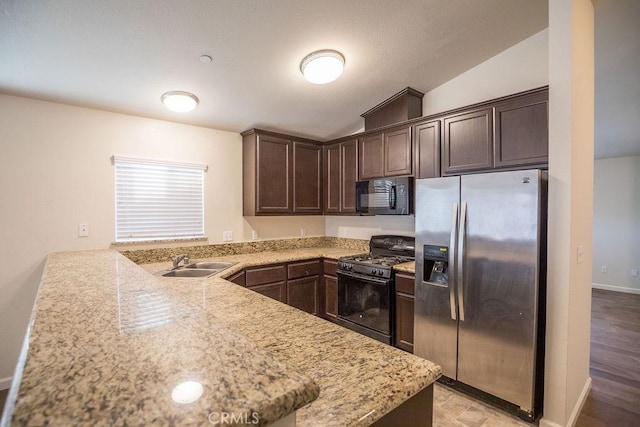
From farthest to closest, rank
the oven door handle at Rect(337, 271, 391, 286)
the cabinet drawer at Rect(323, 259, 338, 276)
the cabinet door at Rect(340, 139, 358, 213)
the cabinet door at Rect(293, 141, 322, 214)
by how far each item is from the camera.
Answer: the cabinet door at Rect(293, 141, 322, 214), the cabinet door at Rect(340, 139, 358, 213), the cabinet drawer at Rect(323, 259, 338, 276), the oven door handle at Rect(337, 271, 391, 286)

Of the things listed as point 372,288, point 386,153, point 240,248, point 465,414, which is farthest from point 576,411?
point 240,248

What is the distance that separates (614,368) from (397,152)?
9.14 feet

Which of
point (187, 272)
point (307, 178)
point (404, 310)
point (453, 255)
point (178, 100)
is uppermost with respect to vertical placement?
point (178, 100)

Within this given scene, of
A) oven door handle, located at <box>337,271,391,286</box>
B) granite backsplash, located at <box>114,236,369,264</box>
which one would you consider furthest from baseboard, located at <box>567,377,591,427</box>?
granite backsplash, located at <box>114,236,369,264</box>

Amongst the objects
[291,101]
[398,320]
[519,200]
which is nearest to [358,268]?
[398,320]

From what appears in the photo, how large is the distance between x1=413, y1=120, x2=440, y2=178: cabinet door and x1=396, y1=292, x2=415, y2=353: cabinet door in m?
1.17

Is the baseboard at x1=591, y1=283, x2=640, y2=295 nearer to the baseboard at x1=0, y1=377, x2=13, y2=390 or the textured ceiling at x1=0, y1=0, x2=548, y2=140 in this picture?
the textured ceiling at x1=0, y1=0, x2=548, y2=140

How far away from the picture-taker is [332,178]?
389 centimetres

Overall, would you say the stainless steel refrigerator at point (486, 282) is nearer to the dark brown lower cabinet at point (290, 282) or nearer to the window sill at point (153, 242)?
the dark brown lower cabinet at point (290, 282)

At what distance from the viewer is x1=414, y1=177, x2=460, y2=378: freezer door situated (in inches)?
89.0

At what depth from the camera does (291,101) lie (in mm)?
3086

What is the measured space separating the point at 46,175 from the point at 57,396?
9.48ft

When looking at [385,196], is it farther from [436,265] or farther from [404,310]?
[404,310]

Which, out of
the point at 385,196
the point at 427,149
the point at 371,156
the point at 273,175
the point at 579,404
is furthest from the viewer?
the point at 273,175
